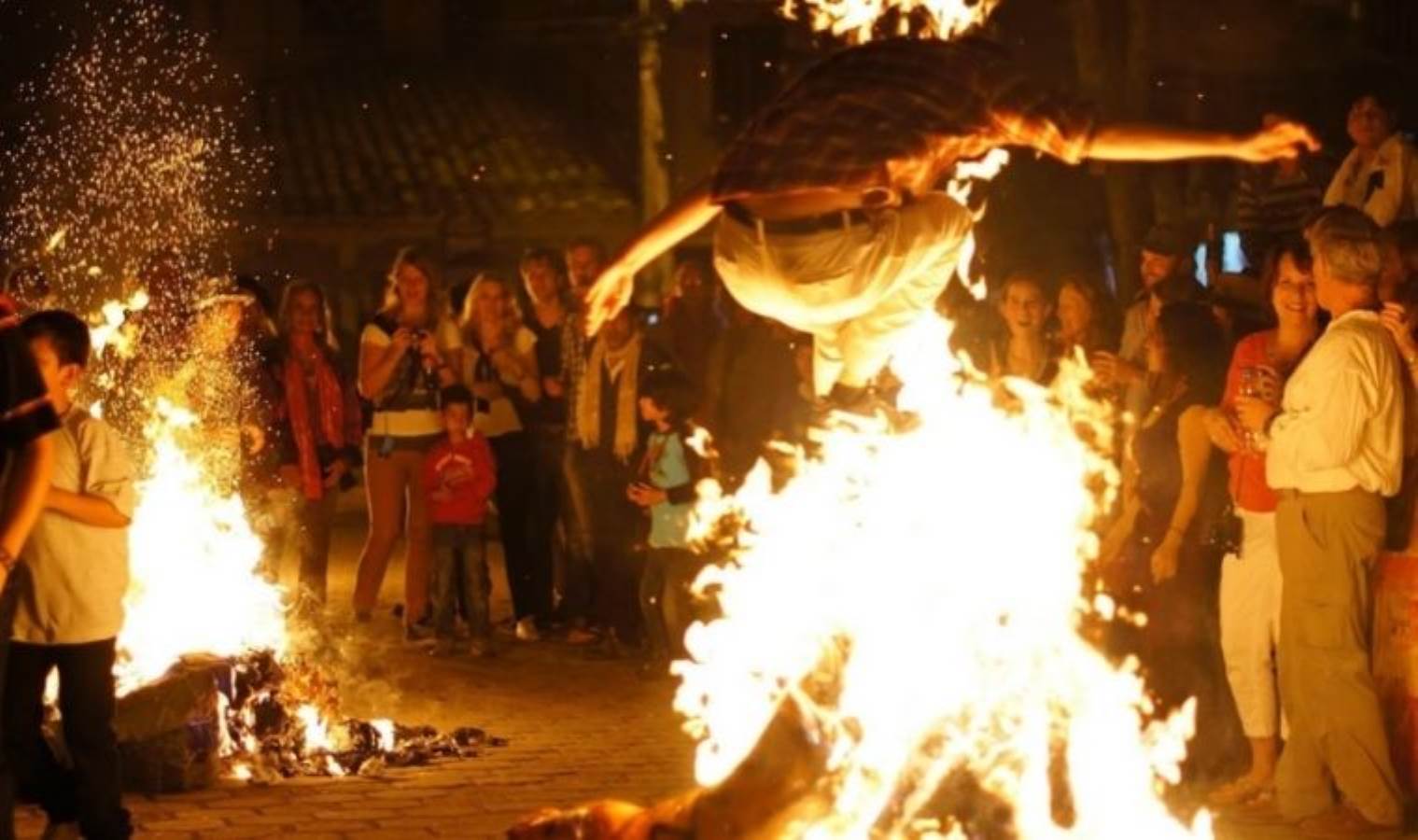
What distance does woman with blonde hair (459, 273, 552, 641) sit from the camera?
44.3 ft

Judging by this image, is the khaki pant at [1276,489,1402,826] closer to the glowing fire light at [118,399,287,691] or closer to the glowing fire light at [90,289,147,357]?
the glowing fire light at [118,399,287,691]

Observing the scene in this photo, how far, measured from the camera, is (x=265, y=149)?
28172mm

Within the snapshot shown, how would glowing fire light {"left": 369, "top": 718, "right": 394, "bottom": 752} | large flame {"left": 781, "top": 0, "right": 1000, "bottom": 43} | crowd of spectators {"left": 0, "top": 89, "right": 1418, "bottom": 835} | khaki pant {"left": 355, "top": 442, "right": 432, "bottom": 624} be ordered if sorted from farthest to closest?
1. khaki pant {"left": 355, "top": 442, "right": 432, "bottom": 624}
2. glowing fire light {"left": 369, "top": 718, "right": 394, "bottom": 752}
3. crowd of spectators {"left": 0, "top": 89, "right": 1418, "bottom": 835}
4. large flame {"left": 781, "top": 0, "right": 1000, "bottom": 43}

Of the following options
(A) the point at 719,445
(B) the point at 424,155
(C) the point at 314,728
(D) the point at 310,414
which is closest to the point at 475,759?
(C) the point at 314,728

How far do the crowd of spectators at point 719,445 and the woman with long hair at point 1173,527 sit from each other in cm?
1

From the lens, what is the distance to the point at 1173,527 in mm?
9867

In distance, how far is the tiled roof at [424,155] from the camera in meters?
26.9

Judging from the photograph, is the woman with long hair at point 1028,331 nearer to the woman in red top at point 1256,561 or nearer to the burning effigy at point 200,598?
the woman in red top at point 1256,561

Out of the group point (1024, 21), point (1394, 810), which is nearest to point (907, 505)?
point (1394, 810)

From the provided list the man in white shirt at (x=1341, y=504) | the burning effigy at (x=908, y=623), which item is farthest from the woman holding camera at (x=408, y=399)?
the man in white shirt at (x=1341, y=504)

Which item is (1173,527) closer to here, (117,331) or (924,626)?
(924,626)

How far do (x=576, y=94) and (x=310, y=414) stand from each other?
17.5 metres

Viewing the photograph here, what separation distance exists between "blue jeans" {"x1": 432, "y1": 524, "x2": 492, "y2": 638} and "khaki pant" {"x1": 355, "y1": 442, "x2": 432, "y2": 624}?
196 mm

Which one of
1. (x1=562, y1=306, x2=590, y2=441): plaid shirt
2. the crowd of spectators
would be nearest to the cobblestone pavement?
the crowd of spectators
